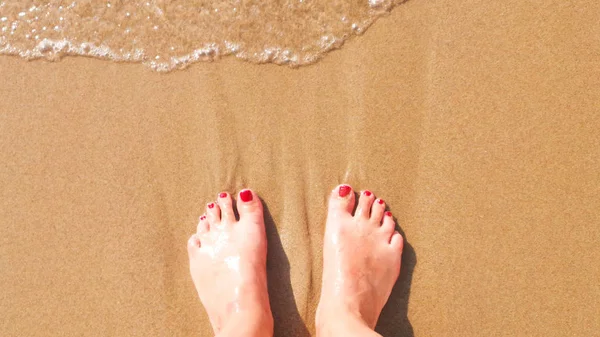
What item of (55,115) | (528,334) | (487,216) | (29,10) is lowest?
(528,334)

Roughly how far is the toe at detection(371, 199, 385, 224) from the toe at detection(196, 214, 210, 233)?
78 cm

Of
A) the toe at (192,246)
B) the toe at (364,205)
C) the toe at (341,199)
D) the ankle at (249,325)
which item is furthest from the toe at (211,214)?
the toe at (364,205)

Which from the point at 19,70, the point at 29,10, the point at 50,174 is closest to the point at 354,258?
the point at 50,174

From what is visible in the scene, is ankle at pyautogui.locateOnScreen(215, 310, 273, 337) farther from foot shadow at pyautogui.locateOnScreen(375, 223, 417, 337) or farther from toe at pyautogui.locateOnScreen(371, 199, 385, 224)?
toe at pyautogui.locateOnScreen(371, 199, 385, 224)

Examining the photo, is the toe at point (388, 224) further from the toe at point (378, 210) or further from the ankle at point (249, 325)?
the ankle at point (249, 325)

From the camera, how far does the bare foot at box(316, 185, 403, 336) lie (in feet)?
7.53

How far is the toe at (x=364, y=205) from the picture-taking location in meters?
2.39

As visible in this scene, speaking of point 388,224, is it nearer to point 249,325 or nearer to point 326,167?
point 326,167

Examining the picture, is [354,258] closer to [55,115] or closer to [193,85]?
[193,85]

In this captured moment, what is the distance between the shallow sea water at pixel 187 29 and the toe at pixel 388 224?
2.67 feet

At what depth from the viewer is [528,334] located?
220 centimetres

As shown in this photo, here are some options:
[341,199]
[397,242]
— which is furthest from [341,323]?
[341,199]

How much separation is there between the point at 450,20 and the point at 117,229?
5.95 ft

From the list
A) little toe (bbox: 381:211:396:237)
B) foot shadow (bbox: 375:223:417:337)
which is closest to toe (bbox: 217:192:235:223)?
little toe (bbox: 381:211:396:237)
